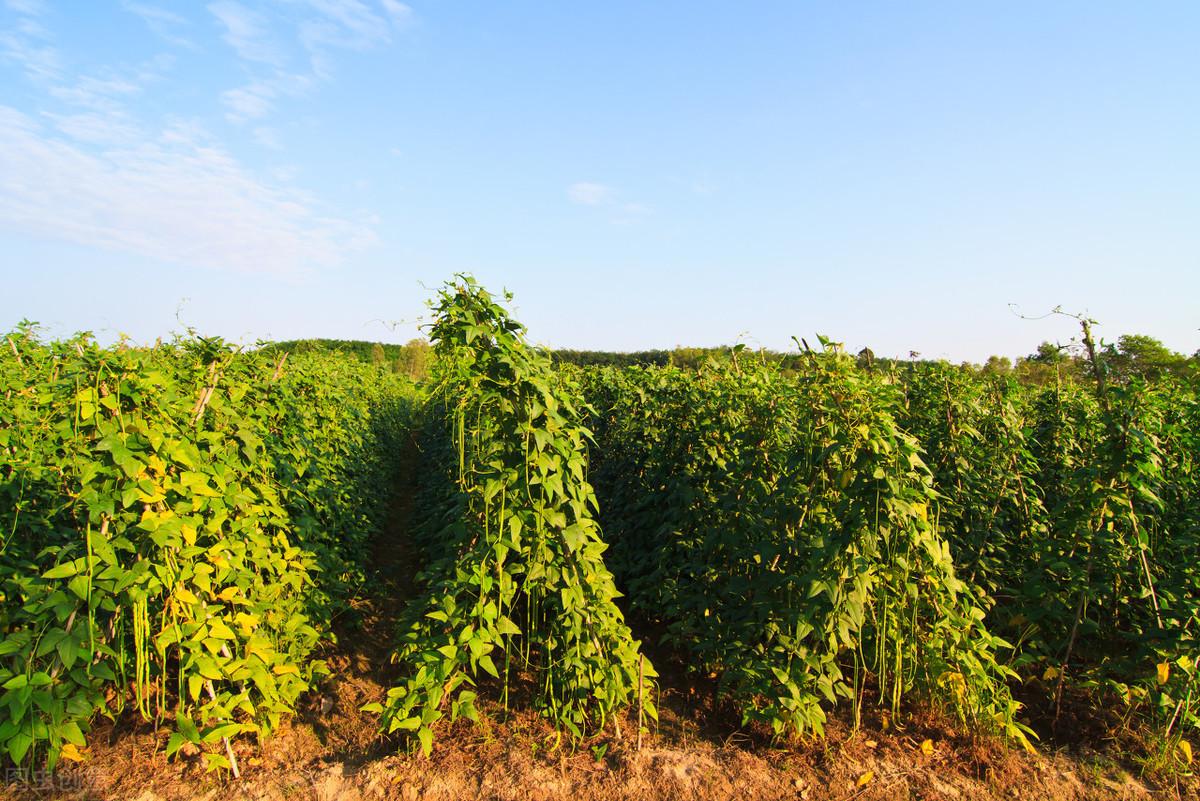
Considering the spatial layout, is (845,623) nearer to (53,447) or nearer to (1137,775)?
(1137,775)

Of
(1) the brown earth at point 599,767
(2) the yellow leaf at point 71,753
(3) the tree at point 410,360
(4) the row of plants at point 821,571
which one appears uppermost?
(3) the tree at point 410,360

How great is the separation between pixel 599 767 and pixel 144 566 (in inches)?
90.9

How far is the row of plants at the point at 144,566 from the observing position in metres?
2.79

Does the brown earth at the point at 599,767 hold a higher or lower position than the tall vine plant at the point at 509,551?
lower

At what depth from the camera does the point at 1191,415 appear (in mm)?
4836

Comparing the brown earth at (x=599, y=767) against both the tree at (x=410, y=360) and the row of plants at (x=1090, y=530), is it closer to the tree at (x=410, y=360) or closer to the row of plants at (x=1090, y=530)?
the row of plants at (x=1090, y=530)

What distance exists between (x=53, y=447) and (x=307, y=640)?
1798 mm

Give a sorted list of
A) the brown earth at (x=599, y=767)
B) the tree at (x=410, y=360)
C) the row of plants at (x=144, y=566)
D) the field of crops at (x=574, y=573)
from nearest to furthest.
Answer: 1. the row of plants at (x=144, y=566)
2. the field of crops at (x=574, y=573)
3. the brown earth at (x=599, y=767)
4. the tree at (x=410, y=360)

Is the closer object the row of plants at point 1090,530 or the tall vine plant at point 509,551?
the tall vine plant at point 509,551

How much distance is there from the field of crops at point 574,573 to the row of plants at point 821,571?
18mm

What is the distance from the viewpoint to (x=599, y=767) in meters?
3.33

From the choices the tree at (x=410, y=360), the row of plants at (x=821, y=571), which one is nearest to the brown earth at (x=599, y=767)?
the row of plants at (x=821, y=571)

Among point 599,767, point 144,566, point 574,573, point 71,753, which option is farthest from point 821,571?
point 71,753

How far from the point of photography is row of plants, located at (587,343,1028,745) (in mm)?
3293
